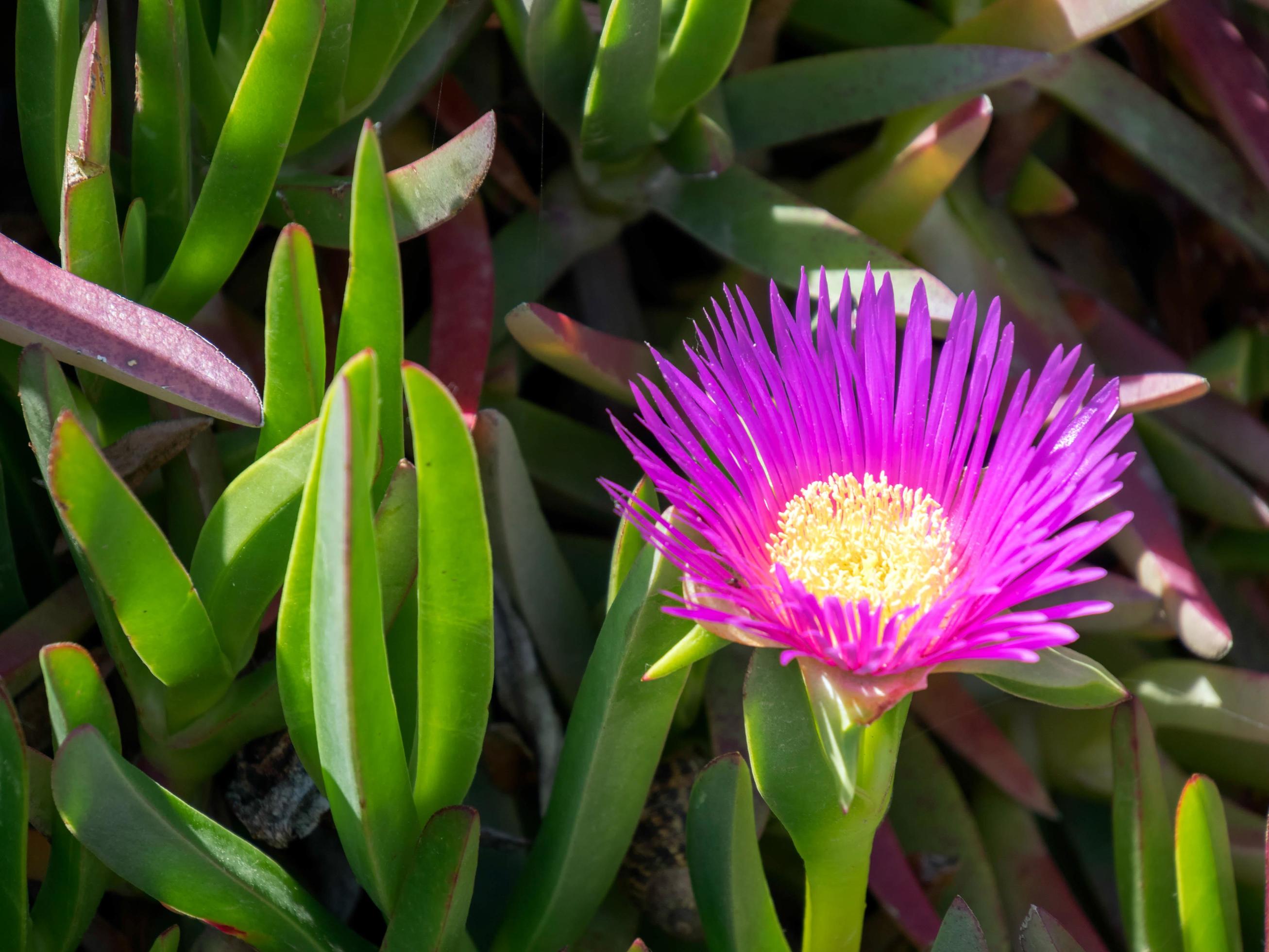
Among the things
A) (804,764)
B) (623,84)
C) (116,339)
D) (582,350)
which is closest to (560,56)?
(623,84)

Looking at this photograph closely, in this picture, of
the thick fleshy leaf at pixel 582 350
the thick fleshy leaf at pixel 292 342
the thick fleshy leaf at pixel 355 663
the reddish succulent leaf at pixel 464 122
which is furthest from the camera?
the reddish succulent leaf at pixel 464 122

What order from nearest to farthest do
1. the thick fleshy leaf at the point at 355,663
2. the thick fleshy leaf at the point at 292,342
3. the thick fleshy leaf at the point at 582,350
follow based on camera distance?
the thick fleshy leaf at the point at 355,663, the thick fleshy leaf at the point at 292,342, the thick fleshy leaf at the point at 582,350

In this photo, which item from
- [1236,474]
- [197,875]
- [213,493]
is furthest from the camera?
[1236,474]

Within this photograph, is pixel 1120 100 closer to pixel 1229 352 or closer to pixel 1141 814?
pixel 1229 352

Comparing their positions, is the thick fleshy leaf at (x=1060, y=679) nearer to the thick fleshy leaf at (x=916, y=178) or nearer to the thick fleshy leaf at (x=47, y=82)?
the thick fleshy leaf at (x=916, y=178)

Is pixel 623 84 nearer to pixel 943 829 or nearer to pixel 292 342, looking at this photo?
pixel 292 342

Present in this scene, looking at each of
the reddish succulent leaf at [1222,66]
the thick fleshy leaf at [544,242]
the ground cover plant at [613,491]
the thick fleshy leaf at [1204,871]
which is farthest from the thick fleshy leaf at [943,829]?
the reddish succulent leaf at [1222,66]

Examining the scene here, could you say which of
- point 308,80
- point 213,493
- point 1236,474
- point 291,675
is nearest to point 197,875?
point 291,675
